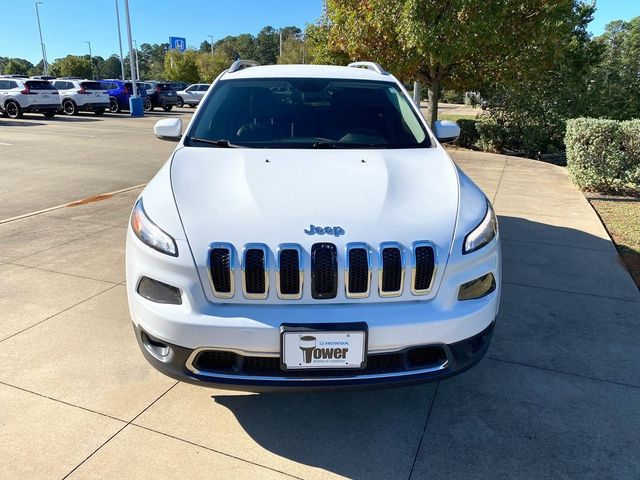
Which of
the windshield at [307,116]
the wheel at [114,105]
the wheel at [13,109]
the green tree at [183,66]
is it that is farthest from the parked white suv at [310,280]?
the green tree at [183,66]

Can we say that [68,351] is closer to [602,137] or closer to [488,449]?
[488,449]

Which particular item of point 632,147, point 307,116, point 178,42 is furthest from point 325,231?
point 178,42

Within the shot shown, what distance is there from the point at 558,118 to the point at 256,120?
11.9 meters

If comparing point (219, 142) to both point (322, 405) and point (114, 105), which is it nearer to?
point (322, 405)

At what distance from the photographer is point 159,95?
2936 cm

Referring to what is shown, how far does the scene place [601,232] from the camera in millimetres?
6152

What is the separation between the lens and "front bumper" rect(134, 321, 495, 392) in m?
2.21

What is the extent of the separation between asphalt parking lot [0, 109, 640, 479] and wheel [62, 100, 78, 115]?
21.6 m

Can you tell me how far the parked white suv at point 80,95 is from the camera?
918 inches

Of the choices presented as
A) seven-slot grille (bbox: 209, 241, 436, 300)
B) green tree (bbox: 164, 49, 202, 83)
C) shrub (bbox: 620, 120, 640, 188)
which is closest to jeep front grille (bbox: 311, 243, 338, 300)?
seven-slot grille (bbox: 209, 241, 436, 300)

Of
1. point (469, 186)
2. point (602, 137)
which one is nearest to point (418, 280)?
point (469, 186)

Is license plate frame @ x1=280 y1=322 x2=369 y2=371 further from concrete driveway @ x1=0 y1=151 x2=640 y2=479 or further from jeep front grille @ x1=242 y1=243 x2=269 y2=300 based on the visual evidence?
concrete driveway @ x1=0 y1=151 x2=640 y2=479

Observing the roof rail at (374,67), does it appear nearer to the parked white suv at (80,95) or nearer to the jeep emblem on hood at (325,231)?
the jeep emblem on hood at (325,231)

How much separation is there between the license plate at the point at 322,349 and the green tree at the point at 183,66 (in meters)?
56.1
